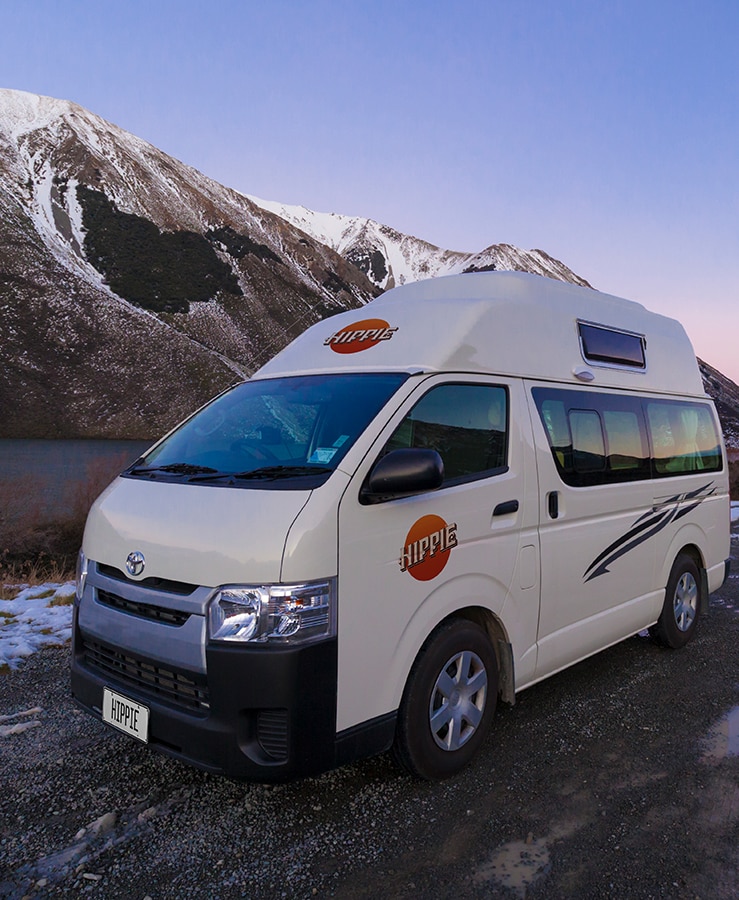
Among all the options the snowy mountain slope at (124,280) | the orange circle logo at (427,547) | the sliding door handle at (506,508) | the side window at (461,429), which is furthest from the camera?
the snowy mountain slope at (124,280)

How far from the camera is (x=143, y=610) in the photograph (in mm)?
3066

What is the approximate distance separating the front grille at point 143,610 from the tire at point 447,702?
1122 mm

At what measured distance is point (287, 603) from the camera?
278 centimetres

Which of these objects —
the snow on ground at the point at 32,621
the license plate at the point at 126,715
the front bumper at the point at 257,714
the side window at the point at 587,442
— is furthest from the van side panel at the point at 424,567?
the snow on ground at the point at 32,621

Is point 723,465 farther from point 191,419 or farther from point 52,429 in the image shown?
point 52,429

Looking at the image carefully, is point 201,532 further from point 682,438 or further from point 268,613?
point 682,438

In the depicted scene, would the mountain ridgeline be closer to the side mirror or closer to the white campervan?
the white campervan

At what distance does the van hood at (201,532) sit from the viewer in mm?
2807

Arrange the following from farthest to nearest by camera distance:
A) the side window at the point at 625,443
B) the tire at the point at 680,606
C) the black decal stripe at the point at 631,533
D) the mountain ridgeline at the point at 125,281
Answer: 1. the mountain ridgeline at the point at 125,281
2. the tire at the point at 680,606
3. the side window at the point at 625,443
4. the black decal stripe at the point at 631,533

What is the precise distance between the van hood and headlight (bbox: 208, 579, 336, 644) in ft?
0.17

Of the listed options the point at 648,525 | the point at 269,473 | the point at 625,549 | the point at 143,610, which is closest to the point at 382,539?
the point at 269,473

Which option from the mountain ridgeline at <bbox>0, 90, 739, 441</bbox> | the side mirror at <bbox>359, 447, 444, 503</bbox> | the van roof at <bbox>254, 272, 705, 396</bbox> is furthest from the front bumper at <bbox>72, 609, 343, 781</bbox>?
the mountain ridgeline at <bbox>0, 90, 739, 441</bbox>

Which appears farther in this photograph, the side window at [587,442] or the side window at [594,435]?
the side window at [587,442]

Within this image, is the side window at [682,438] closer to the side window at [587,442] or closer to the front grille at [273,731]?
the side window at [587,442]
